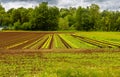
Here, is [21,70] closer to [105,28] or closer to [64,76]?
[64,76]

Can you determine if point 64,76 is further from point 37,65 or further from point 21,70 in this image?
point 37,65

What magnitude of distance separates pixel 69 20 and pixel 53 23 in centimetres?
3199

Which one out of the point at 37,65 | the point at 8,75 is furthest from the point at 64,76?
the point at 37,65

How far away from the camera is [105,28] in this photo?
14438 cm

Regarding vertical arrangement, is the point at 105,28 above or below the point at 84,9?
below

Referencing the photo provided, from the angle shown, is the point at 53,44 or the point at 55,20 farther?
the point at 55,20

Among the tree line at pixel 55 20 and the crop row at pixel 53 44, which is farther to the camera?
the tree line at pixel 55 20

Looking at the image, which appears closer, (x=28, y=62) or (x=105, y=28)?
(x=28, y=62)

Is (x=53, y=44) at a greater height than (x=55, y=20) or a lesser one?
lesser

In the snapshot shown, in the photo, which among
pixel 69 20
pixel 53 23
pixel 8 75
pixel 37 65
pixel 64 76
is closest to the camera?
pixel 64 76

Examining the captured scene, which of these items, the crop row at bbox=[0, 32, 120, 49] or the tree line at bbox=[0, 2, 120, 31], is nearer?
the crop row at bbox=[0, 32, 120, 49]

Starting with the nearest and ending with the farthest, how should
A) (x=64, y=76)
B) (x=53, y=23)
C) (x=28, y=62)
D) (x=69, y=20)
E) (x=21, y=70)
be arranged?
(x=64, y=76)
(x=21, y=70)
(x=28, y=62)
(x=53, y=23)
(x=69, y=20)

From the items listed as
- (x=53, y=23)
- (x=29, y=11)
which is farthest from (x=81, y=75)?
(x=29, y=11)

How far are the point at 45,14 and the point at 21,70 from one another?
4857 inches
